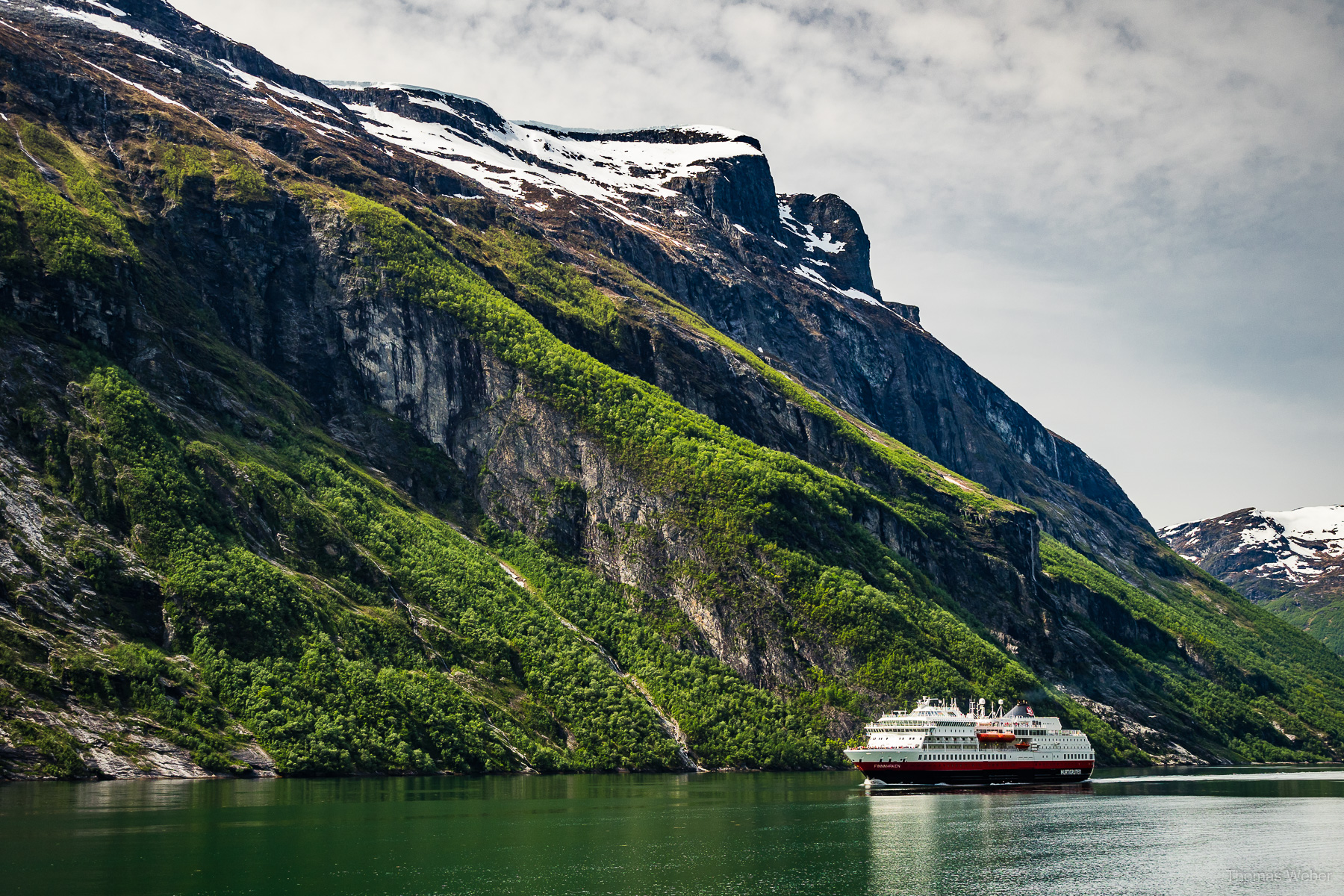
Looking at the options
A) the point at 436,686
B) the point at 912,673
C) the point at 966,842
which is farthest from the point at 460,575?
the point at 966,842

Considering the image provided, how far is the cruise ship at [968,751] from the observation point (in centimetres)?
14712

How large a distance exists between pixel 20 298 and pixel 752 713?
457 feet

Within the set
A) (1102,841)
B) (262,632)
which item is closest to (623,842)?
(1102,841)

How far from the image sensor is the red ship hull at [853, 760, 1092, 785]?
146 meters

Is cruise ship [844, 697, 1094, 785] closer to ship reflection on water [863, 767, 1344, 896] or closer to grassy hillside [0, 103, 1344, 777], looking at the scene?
ship reflection on water [863, 767, 1344, 896]

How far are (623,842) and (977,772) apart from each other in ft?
277

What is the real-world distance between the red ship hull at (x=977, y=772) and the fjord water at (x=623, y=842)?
47.1ft

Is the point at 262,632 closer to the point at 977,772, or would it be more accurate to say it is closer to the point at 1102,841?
the point at 977,772

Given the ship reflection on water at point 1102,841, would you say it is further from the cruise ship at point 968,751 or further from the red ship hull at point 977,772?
the cruise ship at point 968,751

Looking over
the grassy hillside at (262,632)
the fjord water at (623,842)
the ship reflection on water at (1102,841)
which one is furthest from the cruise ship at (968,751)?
the grassy hillside at (262,632)

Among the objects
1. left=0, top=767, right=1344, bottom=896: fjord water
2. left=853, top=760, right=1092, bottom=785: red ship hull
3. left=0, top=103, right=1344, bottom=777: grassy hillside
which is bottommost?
left=853, top=760, right=1092, bottom=785: red ship hull

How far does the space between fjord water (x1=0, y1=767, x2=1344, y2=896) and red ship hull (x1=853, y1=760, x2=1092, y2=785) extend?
14.4 metres

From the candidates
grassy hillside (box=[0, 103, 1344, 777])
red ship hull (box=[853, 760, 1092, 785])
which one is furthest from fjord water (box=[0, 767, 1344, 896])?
red ship hull (box=[853, 760, 1092, 785])

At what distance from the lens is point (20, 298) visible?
17812 centimetres
